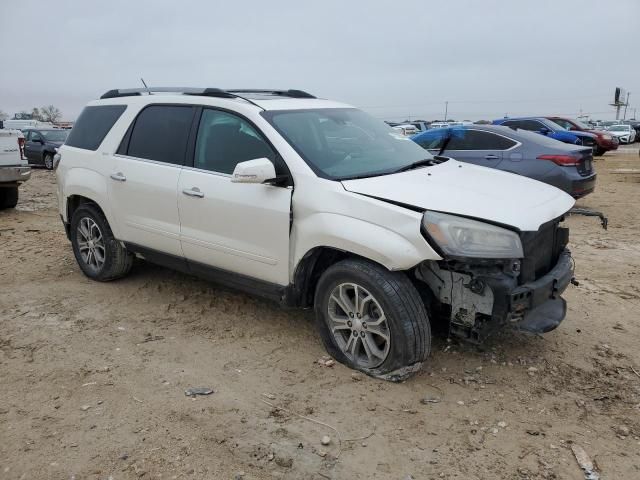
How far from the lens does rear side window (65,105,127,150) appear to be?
5.14 meters

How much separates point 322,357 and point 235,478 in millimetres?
1346

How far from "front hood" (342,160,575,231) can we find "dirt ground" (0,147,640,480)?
3.52 feet

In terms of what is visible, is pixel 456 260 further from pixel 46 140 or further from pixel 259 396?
pixel 46 140

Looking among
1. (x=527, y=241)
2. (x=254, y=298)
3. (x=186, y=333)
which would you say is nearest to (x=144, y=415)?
(x=186, y=333)

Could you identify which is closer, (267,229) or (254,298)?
(267,229)

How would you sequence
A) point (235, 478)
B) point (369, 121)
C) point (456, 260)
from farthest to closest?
1. point (369, 121)
2. point (456, 260)
3. point (235, 478)

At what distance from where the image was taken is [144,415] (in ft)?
10.4

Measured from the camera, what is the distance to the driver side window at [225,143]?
158 inches

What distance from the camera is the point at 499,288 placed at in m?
3.13

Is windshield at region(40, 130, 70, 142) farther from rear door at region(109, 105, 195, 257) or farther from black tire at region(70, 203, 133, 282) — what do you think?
rear door at region(109, 105, 195, 257)

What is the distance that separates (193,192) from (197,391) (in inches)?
60.3

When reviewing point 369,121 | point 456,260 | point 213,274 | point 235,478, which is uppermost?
point 369,121

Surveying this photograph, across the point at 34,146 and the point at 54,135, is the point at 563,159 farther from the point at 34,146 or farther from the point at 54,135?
the point at 34,146

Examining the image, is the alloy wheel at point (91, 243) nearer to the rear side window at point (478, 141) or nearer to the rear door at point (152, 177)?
the rear door at point (152, 177)
